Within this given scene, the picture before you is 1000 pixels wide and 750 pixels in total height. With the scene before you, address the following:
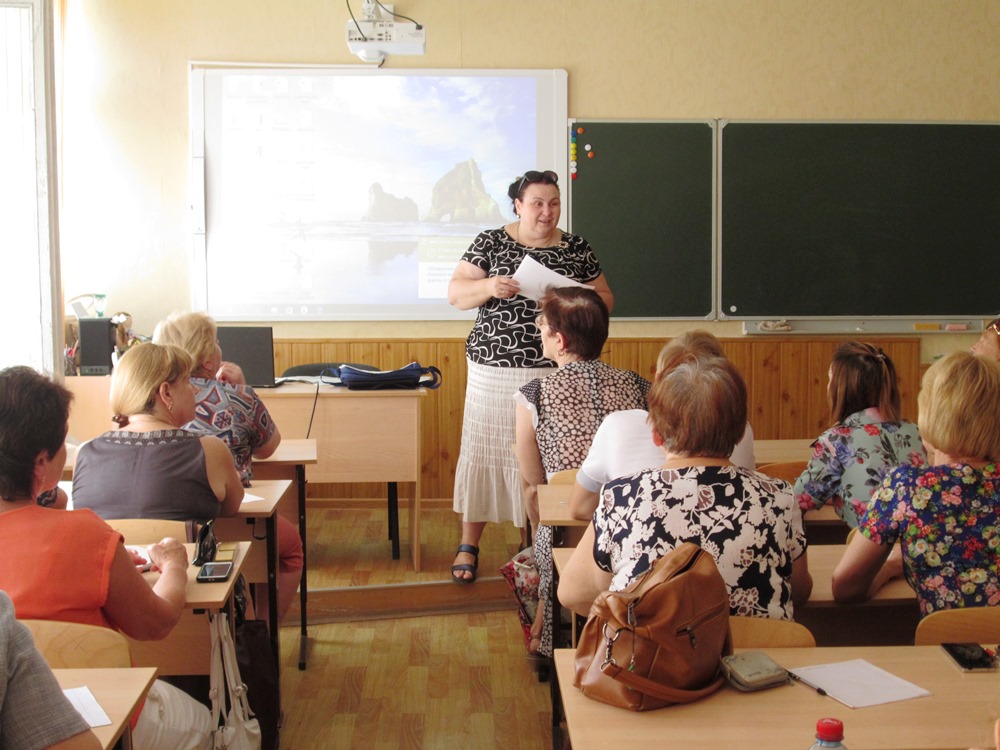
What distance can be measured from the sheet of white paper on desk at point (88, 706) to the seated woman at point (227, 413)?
1651 mm

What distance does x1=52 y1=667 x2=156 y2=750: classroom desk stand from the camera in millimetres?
1476

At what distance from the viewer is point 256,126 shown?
227 inches

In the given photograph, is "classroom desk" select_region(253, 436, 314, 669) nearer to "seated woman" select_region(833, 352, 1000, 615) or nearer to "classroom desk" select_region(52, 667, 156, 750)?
"classroom desk" select_region(52, 667, 156, 750)

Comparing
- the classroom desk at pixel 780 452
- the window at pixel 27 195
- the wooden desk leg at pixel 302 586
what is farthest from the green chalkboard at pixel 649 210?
the window at pixel 27 195

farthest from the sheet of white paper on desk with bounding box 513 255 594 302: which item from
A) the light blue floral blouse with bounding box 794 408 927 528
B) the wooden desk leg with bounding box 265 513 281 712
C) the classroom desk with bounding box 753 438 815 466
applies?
the wooden desk leg with bounding box 265 513 281 712

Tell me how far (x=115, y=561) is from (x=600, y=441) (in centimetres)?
122

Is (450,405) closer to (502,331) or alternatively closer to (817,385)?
(502,331)

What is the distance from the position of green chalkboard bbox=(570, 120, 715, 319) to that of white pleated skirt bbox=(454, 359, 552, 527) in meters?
1.81

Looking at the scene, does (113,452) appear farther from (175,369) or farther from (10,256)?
(10,256)

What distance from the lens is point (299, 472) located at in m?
3.85

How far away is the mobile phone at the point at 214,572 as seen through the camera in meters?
2.20

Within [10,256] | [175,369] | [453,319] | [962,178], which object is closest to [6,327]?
[10,256]

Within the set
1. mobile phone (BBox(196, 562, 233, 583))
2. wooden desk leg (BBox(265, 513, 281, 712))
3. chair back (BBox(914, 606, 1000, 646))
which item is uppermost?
mobile phone (BBox(196, 562, 233, 583))

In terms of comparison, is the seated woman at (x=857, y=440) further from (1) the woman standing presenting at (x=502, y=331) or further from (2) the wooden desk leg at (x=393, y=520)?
(2) the wooden desk leg at (x=393, y=520)
